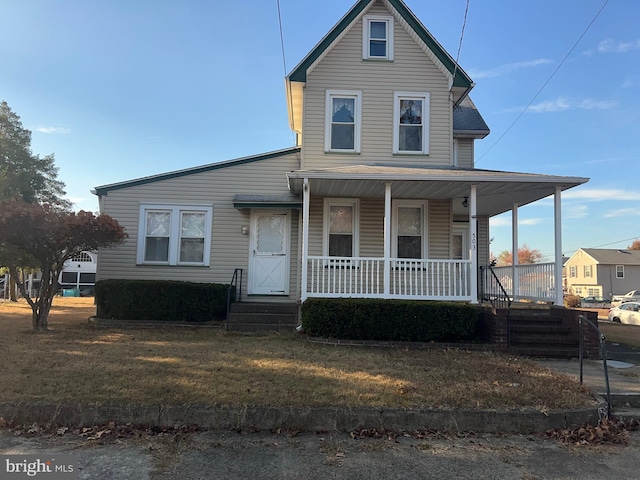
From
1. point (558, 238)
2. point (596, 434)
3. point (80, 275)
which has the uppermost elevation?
point (558, 238)

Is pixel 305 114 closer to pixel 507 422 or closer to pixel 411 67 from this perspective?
pixel 411 67

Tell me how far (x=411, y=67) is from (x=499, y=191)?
4.25 meters

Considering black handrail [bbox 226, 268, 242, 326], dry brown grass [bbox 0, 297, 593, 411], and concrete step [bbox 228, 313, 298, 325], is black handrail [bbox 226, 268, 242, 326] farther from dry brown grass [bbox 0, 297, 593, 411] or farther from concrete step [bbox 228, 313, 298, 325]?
dry brown grass [bbox 0, 297, 593, 411]

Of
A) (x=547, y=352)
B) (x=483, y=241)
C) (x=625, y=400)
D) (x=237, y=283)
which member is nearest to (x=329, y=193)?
(x=237, y=283)

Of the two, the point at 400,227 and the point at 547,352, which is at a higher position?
the point at 400,227

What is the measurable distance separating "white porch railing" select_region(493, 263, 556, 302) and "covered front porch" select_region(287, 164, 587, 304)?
0.03 meters

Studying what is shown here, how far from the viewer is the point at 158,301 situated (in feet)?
33.7

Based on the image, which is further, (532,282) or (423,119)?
(423,119)

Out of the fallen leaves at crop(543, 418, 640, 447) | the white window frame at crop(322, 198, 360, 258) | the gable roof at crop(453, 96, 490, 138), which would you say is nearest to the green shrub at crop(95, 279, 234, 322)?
the white window frame at crop(322, 198, 360, 258)

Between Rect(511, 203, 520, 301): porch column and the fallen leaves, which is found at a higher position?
Rect(511, 203, 520, 301): porch column

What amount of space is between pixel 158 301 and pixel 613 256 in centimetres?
5887

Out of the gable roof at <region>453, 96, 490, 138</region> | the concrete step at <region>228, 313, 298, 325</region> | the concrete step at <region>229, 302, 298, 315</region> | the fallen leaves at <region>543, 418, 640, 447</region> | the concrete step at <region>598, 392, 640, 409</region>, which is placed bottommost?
the fallen leaves at <region>543, 418, 640, 447</region>

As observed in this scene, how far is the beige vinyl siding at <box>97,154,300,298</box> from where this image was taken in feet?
37.8

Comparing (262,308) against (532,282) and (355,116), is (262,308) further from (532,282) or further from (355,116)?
(532,282)
